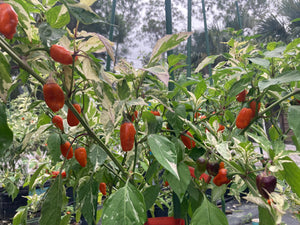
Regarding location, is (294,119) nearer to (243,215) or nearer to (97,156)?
(97,156)

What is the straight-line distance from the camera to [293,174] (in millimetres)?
439

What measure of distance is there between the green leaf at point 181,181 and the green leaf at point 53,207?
0.65 ft

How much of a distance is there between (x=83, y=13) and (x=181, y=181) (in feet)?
1.06

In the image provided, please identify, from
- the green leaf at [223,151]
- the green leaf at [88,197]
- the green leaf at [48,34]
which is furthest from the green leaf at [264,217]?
the green leaf at [48,34]

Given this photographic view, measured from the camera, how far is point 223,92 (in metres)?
0.69

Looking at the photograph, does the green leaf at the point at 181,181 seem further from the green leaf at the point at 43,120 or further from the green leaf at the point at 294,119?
the green leaf at the point at 43,120

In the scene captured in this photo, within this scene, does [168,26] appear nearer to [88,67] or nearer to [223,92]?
[223,92]

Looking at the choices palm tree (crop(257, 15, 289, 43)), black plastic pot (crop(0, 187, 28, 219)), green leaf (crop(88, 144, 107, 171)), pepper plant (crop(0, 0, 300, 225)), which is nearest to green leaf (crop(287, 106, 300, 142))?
pepper plant (crop(0, 0, 300, 225))

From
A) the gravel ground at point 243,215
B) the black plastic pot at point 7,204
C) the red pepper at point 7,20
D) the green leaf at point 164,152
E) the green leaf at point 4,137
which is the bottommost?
the gravel ground at point 243,215

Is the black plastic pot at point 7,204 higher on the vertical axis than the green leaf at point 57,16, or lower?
lower

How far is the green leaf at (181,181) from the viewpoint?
1.53 feet

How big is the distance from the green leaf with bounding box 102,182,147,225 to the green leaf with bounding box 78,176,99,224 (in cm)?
14

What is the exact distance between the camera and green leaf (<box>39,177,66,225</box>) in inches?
17.3

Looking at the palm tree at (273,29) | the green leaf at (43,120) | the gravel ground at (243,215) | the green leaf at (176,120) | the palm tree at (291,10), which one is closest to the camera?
the green leaf at (176,120)
